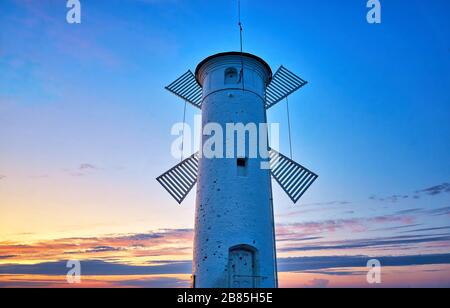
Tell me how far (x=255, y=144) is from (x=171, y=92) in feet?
16.2

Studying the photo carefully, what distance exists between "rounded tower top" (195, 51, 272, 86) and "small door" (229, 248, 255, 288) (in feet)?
20.4

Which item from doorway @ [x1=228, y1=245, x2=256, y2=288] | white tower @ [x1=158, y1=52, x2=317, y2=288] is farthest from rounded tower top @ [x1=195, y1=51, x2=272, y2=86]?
doorway @ [x1=228, y1=245, x2=256, y2=288]

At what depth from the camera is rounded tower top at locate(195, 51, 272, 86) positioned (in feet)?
39.4

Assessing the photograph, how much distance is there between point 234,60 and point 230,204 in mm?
5064

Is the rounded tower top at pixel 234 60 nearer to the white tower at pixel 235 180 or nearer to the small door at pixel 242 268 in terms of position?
the white tower at pixel 235 180

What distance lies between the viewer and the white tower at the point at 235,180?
31.8 ft

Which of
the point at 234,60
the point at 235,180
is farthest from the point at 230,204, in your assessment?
the point at 234,60

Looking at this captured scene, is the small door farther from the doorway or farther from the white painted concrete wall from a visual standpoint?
the white painted concrete wall

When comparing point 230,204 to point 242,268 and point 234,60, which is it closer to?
point 242,268

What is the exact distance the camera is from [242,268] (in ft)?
31.9
